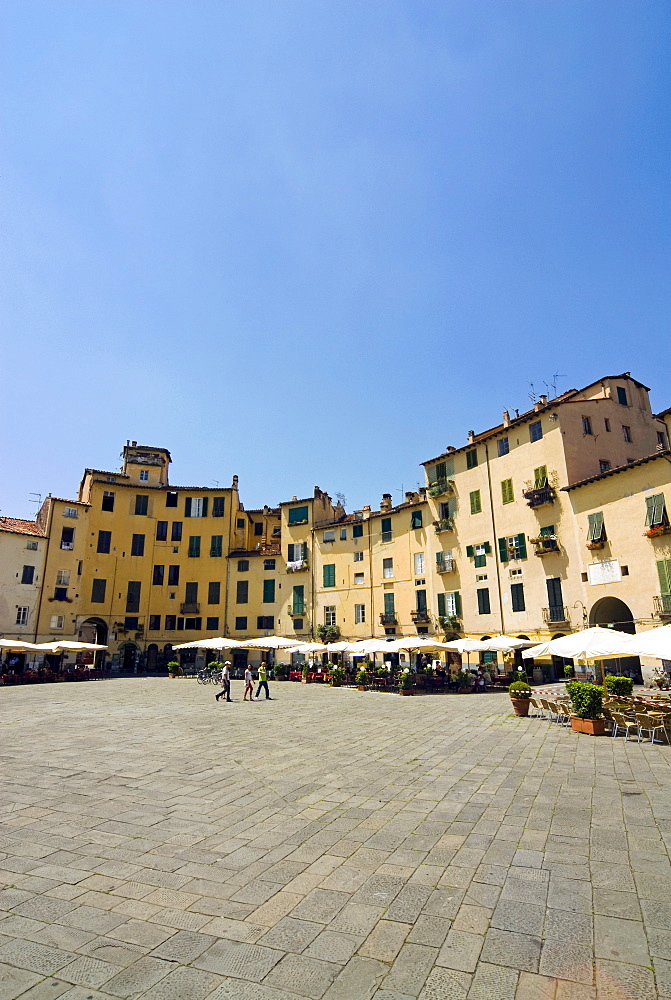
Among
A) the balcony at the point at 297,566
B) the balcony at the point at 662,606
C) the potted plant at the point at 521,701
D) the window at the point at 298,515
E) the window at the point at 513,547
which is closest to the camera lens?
the potted plant at the point at 521,701

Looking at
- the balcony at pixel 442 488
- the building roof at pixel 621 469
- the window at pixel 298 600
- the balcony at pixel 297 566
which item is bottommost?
the window at pixel 298 600

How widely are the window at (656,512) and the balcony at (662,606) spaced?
115 inches

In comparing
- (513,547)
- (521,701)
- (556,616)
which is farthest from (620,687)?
(513,547)

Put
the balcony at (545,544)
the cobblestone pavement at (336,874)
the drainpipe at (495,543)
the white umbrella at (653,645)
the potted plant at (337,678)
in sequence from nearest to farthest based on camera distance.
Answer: the cobblestone pavement at (336,874) < the white umbrella at (653,645) < the balcony at (545,544) < the potted plant at (337,678) < the drainpipe at (495,543)

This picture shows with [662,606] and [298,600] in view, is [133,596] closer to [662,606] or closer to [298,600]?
[298,600]

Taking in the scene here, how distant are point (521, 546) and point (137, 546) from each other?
31.6m

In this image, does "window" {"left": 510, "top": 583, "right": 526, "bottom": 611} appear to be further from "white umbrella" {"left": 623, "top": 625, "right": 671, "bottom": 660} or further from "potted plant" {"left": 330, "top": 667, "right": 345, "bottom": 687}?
"white umbrella" {"left": 623, "top": 625, "right": 671, "bottom": 660}

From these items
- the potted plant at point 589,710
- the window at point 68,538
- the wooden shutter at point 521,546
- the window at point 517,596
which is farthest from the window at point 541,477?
the window at point 68,538

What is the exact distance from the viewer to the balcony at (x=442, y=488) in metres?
37.2

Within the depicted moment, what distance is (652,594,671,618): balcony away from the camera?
22.8 metres

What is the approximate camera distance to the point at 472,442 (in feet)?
120

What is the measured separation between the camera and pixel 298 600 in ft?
150

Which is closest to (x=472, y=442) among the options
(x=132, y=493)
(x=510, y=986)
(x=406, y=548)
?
(x=406, y=548)

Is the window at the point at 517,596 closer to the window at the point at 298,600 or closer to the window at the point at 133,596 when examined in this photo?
the window at the point at 298,600
